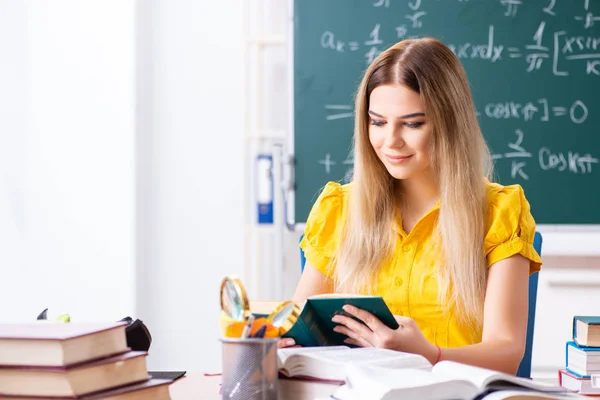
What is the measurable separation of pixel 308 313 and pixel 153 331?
2.04 m

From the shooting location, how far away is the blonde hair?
1642 mm

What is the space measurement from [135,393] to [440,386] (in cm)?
36

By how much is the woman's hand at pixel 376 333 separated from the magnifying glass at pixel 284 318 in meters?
0.17

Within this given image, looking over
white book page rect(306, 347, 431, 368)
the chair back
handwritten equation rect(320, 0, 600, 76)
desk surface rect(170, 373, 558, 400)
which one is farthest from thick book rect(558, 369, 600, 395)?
handwritten equation rect(320, 0, 600, 76)

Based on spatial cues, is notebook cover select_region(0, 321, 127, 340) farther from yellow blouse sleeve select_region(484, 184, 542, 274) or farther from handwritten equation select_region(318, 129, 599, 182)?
handwritten equation select_region(318, 129, 599, 182)

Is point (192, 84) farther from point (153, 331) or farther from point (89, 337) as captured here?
point (89, 337)

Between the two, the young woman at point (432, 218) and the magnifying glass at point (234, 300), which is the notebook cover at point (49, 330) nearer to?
the magnifying glass at point (234, 300)

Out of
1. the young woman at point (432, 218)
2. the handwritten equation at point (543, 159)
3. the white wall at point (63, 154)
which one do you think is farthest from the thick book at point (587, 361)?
the white wall at point (63, 154)

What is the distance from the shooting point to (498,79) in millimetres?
2906

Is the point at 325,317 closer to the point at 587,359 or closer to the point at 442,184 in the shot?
the point at 587,359

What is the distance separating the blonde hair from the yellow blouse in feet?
0.08

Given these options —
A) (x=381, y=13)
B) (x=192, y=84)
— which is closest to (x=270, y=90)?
(x=192, y=84)

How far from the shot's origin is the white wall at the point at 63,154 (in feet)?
10.2

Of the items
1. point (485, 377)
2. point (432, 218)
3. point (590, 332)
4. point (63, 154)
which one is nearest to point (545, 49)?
point (432, 218)
